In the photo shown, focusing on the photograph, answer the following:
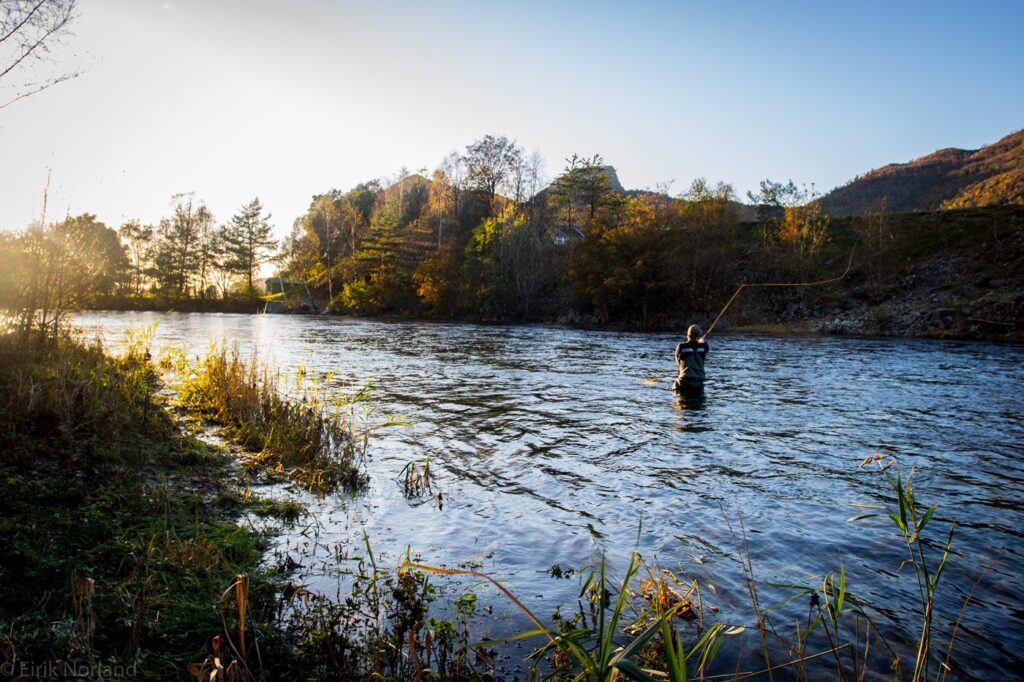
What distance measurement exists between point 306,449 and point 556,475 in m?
3.91

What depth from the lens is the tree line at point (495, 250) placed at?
52.8 metres

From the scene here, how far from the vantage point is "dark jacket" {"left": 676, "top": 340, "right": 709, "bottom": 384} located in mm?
13688

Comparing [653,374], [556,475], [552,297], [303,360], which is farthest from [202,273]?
[556,475]

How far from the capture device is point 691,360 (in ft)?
44.9

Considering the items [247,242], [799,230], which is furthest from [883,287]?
[247,242]

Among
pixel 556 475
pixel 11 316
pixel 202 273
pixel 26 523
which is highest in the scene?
pixel 202 273

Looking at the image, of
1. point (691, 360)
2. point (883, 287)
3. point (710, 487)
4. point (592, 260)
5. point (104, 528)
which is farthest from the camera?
point (592, 260)

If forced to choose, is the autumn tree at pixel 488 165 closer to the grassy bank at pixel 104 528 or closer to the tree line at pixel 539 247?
the tree line at pixel 539 247

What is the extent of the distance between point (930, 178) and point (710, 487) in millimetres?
133976

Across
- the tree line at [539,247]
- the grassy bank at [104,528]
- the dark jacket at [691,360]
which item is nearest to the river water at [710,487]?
the dark jacket at [691,360]

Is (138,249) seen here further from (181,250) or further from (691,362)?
(691,362)

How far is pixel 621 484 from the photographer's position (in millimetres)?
7883

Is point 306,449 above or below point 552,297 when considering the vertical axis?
below

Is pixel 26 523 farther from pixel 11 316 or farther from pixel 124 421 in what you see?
pixel 11 316
